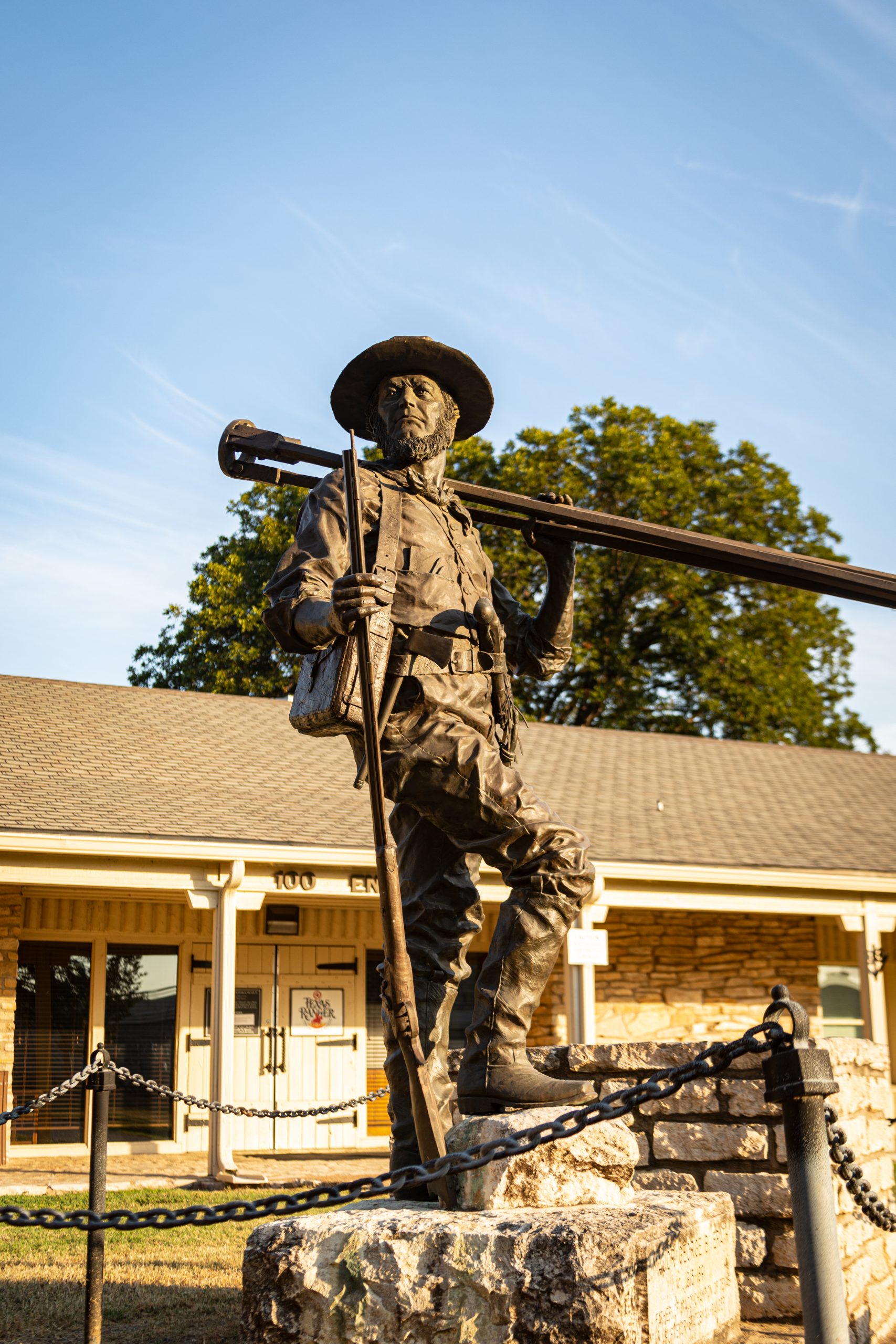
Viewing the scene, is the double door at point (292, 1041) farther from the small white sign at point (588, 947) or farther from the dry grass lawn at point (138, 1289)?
the dry grass lawn at point (138, 1289)

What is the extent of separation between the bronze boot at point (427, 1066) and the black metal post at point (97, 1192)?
1543 mm

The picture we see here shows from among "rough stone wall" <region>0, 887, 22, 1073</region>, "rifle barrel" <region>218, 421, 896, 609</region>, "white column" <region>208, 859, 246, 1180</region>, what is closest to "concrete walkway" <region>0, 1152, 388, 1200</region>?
"white column" <region>208, 859, 246, 1180</region>

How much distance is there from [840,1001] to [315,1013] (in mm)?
6759

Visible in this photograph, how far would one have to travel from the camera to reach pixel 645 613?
25375 millimetres

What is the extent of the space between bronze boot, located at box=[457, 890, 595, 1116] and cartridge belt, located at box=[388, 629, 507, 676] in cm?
74

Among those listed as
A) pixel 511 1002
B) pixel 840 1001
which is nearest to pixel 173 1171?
pixel 840 1001

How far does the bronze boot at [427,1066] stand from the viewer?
396cm

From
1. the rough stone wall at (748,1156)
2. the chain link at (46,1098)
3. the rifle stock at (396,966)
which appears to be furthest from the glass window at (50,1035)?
the rifle stock at (396,966)

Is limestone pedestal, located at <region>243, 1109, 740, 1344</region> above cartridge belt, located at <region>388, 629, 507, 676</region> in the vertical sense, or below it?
below

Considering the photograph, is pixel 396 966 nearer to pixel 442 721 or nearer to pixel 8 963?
pixel 442 721

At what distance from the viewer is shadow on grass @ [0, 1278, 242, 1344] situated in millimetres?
5164

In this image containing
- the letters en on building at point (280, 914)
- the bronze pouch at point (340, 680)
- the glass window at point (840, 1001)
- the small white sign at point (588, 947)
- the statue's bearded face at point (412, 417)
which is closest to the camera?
the bronze pouch at point (340, 680)

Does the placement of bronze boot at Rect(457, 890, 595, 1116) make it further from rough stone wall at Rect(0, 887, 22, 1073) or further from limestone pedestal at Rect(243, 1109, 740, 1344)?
rough stone wall at Rect(0, 887, 22, 1073)

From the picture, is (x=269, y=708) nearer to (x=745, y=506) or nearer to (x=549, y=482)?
(x=549, y=482)
